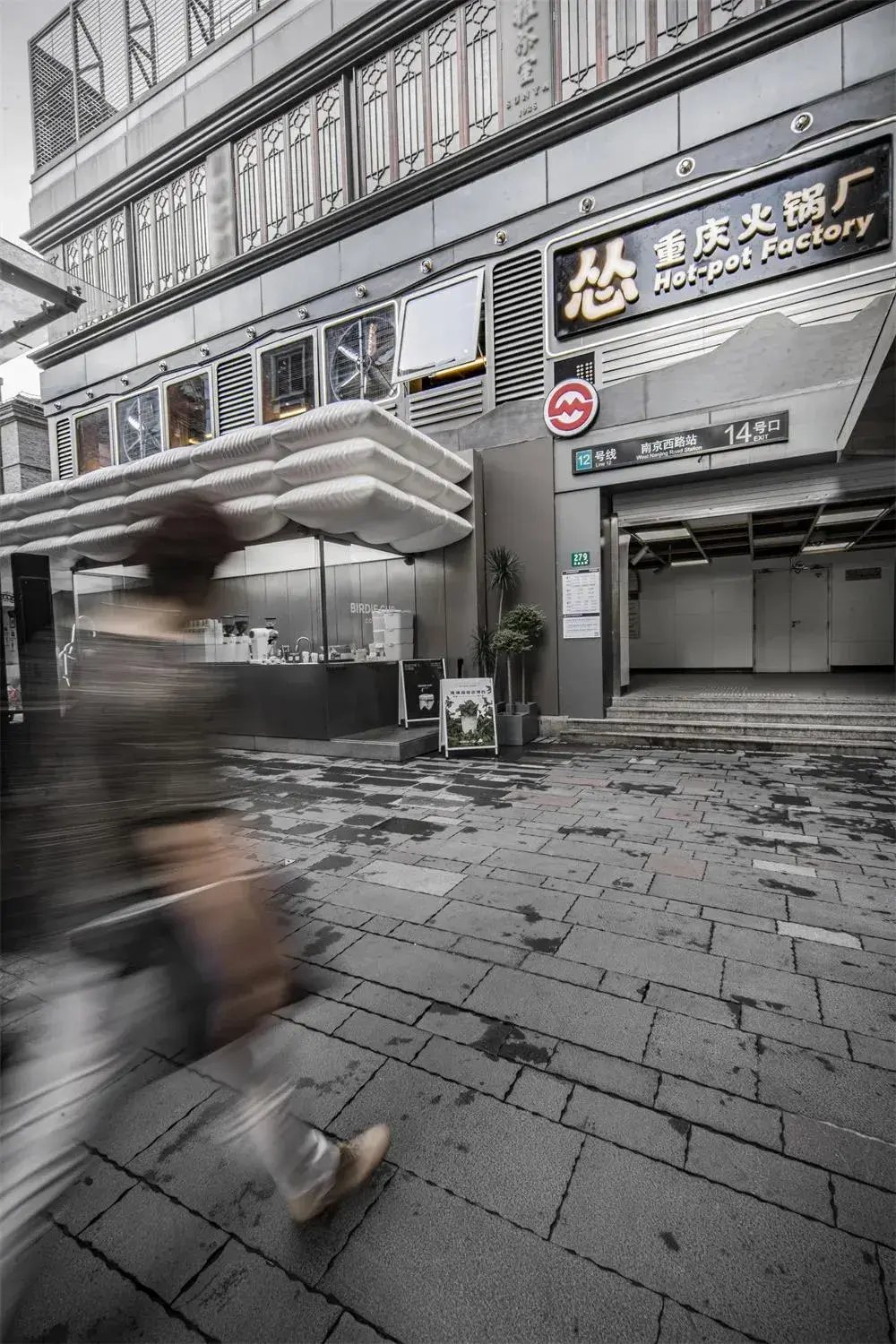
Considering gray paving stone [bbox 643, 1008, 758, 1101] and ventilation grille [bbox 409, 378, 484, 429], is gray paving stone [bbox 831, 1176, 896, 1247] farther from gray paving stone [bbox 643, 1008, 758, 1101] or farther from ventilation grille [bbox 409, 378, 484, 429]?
ventilation grille [bbox 409, 378, 484, 429]

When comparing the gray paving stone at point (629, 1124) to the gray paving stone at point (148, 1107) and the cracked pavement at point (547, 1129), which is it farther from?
the gray paving stone at point (148, 1107)

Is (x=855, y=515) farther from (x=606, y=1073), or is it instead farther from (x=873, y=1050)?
(x=606, y=1073)

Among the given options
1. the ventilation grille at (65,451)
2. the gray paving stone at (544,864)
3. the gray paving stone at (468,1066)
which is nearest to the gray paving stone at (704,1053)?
the gray paving stone at (468,1066)

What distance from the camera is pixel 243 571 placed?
9.99 m

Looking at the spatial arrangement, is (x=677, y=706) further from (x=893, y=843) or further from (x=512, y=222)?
(x=512, y=222)

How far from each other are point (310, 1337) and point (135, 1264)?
1.46 feet

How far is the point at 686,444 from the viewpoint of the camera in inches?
299

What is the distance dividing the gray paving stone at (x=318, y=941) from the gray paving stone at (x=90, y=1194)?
1.04 m

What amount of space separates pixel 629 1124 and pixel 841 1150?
1.75 feet

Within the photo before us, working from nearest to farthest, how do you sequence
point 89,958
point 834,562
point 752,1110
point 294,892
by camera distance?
point 89,958 < point 752,1110 < point 294,892 < point 834,562

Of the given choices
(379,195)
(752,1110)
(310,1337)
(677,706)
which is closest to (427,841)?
(752,1110)

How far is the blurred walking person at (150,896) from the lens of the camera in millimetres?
1347

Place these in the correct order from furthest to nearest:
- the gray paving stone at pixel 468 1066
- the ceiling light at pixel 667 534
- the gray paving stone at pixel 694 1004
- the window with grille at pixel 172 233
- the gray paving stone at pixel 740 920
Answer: the window with grille at pixel 172 233 < the ceiling light at pixel 667 534 < the gray paving stone at pixel 740 920 < the gray paving stone at pixel 694 1004 < the gray paving stone at pixel 468 1066

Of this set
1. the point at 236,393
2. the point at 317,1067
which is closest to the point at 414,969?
the point at 317,1067
